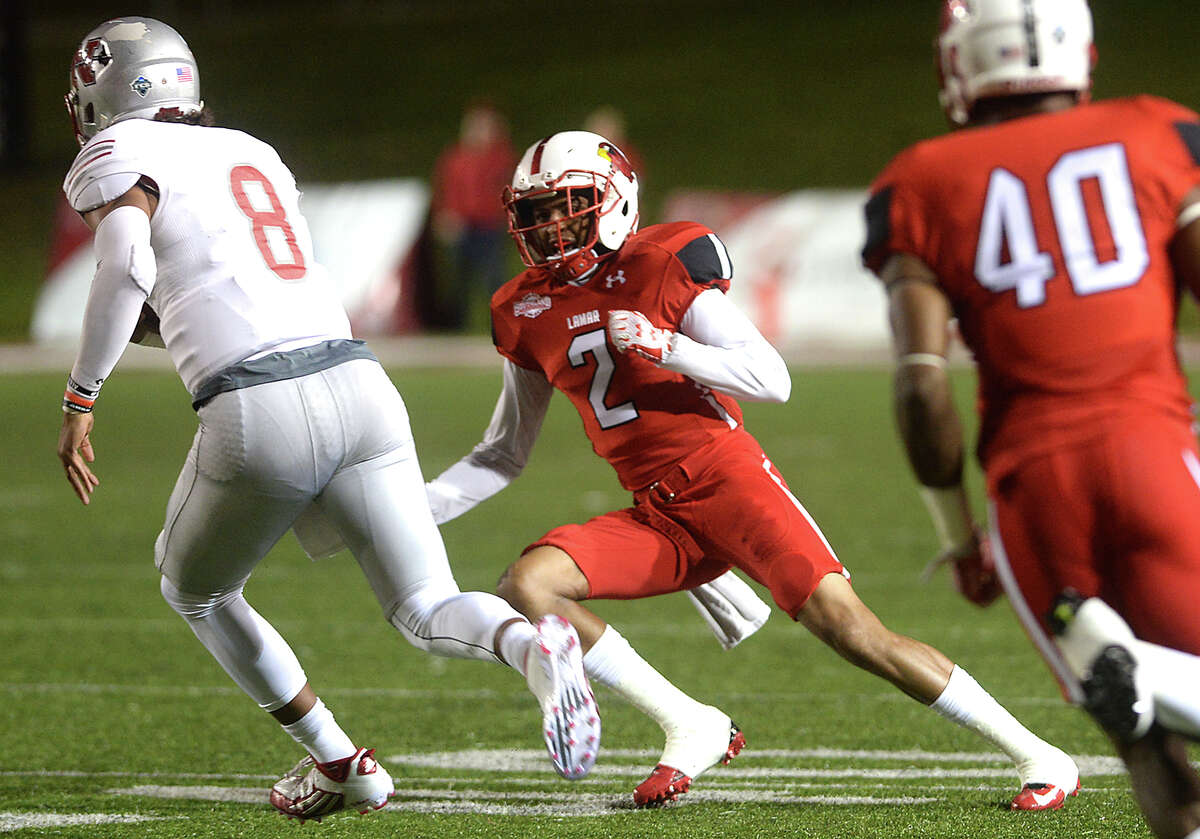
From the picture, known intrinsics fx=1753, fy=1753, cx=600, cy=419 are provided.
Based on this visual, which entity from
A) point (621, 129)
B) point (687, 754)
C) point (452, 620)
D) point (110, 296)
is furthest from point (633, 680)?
point (621, 129)

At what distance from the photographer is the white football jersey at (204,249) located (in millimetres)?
3197

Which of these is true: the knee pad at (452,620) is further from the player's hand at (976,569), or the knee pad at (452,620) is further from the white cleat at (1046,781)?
the white cleat at (1046,781)

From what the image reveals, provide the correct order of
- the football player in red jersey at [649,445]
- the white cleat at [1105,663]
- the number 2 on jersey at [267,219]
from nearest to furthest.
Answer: the white cleat at [1105,663] → the number 2 on jersey at [267,219] → the football player in red jersey at [649,445]

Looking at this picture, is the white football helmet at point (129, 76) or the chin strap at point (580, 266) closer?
the white football helmet at point (129, 76)

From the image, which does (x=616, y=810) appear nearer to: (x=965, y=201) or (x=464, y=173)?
(x=965, y=201)

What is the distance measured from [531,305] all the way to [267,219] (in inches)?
29.9

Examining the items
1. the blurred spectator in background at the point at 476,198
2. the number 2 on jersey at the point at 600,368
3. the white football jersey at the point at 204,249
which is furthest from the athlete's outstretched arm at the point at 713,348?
the blurred spectator in background at the point at 476,198

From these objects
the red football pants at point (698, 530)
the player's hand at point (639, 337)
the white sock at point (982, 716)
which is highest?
the player's hand at point (639, 337)

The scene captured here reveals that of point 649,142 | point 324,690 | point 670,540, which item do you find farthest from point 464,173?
point 670,540

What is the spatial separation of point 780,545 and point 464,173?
12.1 metres

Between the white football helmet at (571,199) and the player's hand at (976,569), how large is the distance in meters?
1.48

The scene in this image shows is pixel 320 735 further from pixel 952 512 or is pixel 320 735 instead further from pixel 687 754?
pixel 952 512

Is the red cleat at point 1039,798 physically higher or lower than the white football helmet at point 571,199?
lower

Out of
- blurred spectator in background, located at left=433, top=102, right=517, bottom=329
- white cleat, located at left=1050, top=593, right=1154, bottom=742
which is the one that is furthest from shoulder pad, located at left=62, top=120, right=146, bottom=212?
blurred spectator in background, located at left=433, top=102, right=517, bottom=329
